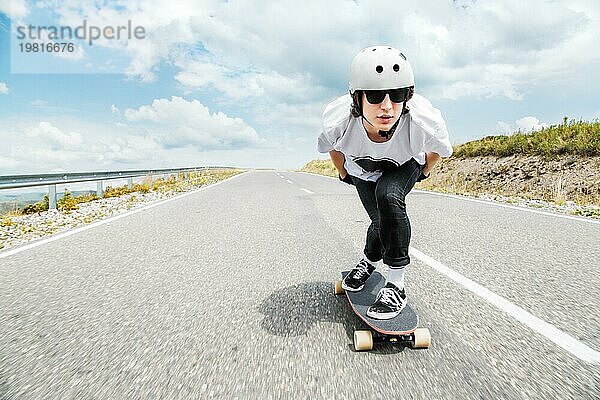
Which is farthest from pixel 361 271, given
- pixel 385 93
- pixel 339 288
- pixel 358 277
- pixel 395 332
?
pixel 385 93

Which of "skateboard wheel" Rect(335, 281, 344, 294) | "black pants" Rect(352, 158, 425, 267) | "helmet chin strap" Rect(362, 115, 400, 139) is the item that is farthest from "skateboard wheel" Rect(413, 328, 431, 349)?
"helmet chin strap" Rect(362, 115, 400, 139)

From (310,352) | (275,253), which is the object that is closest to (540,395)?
(310,352)

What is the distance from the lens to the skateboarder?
7.87 feet

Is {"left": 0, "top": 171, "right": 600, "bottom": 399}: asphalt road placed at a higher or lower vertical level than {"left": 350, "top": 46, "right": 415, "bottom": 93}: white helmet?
lower

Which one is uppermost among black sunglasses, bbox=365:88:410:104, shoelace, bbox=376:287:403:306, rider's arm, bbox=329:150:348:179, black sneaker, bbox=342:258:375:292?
black sunglasses, bbox=365:88:410:104

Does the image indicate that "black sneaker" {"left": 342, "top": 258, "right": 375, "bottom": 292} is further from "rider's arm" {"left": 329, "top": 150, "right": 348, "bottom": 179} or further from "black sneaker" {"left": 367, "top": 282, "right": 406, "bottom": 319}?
"rider's arm" {"left": 329, "top": 150, "right": 348, "bottom": 179}

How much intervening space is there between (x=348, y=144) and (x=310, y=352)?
1282mm

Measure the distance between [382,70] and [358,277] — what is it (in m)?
1.50

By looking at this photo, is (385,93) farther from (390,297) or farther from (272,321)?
(272,321)

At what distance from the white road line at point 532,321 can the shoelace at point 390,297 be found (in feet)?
2.79

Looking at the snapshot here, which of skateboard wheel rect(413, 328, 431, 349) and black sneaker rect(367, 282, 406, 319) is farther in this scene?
black sneaker rect(367, 282, 406, 319)

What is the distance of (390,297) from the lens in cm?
261

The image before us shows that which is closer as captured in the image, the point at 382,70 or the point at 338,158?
the point at 382,70

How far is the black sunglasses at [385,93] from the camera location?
239 centimetres
